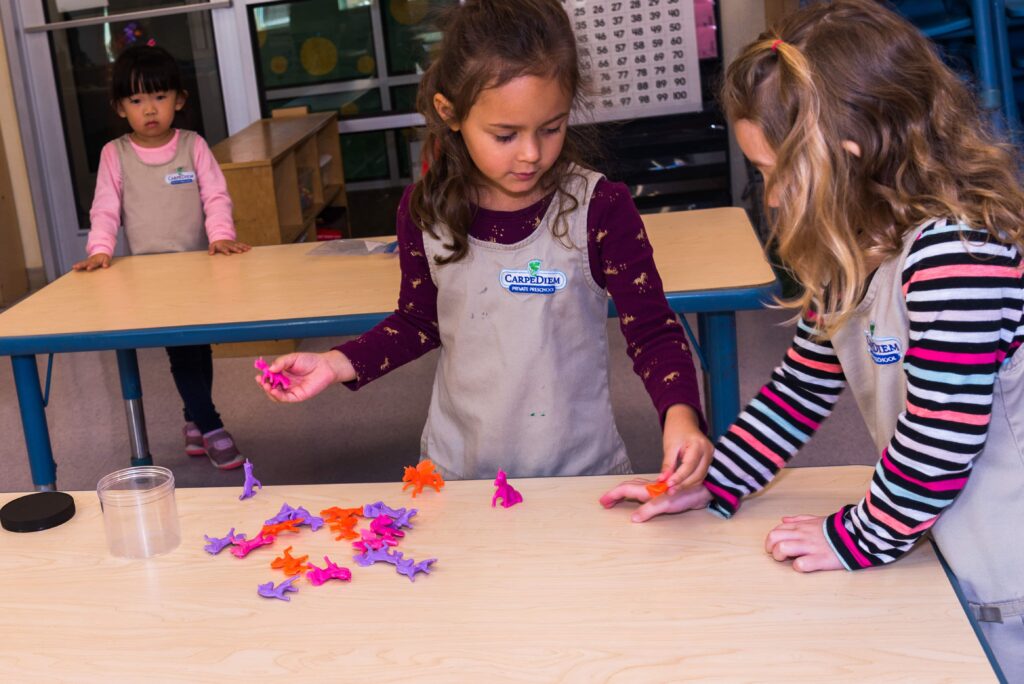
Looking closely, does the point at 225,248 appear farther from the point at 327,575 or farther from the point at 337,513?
the point at 327,575

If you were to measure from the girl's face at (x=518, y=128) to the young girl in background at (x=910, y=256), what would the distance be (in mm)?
326

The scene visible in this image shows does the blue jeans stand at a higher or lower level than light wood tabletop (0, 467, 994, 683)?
lower

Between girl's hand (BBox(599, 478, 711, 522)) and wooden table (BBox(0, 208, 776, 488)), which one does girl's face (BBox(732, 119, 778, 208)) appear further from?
wooden table (BBox(0, 208, 776, 488))

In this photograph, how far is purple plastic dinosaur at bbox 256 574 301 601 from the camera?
→ 3.42 ft

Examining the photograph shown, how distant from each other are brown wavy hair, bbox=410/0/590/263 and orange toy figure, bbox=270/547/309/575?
56 cm

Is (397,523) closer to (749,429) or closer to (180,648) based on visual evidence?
(180,648)

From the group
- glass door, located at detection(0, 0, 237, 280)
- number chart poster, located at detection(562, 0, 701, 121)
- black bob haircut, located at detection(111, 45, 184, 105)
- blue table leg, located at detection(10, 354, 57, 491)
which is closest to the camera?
blue table leg, located at detection(10, 354, 57, 491)

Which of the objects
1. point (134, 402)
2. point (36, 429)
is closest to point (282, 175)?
point (134, 402)

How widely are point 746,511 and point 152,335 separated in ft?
4.18

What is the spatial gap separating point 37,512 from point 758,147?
0.86 metres

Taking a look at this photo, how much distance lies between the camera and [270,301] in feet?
7.20

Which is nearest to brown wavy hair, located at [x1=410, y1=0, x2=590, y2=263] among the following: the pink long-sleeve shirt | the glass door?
the pink long-sleeve shirt

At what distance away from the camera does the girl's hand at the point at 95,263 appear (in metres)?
2.65

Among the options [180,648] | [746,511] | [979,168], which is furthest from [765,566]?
[180,648]
